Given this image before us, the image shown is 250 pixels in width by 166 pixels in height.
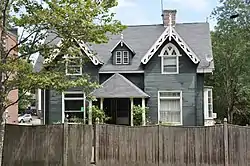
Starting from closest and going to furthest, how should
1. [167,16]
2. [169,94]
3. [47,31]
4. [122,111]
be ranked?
[47,31] → [169,94] → [122,111] → [167,16]

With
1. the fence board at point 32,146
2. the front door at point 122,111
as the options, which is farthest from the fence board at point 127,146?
the front door at point 122,111

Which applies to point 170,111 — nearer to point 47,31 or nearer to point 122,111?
point 122,111

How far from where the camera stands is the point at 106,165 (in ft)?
49.2

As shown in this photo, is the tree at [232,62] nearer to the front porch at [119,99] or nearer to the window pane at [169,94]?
the window pane at [169,94]

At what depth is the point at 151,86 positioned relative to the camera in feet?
Answer: 90.4

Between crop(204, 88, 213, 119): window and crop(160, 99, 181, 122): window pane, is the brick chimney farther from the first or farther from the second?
crop(160, 99, 181, 122): window pane

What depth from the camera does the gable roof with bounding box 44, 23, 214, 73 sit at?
28.0 meters

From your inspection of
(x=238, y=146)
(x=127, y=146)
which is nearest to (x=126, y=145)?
(x=127, y=146)

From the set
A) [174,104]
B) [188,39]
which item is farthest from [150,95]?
[188,39]

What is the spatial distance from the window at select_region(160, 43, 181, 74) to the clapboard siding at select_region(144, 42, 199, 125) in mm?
193

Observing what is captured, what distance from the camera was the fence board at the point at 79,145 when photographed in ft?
48.1

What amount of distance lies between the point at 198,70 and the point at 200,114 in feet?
8.64

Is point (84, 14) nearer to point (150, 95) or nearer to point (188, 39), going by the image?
point (150, 95)

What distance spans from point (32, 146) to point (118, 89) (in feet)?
40.7
